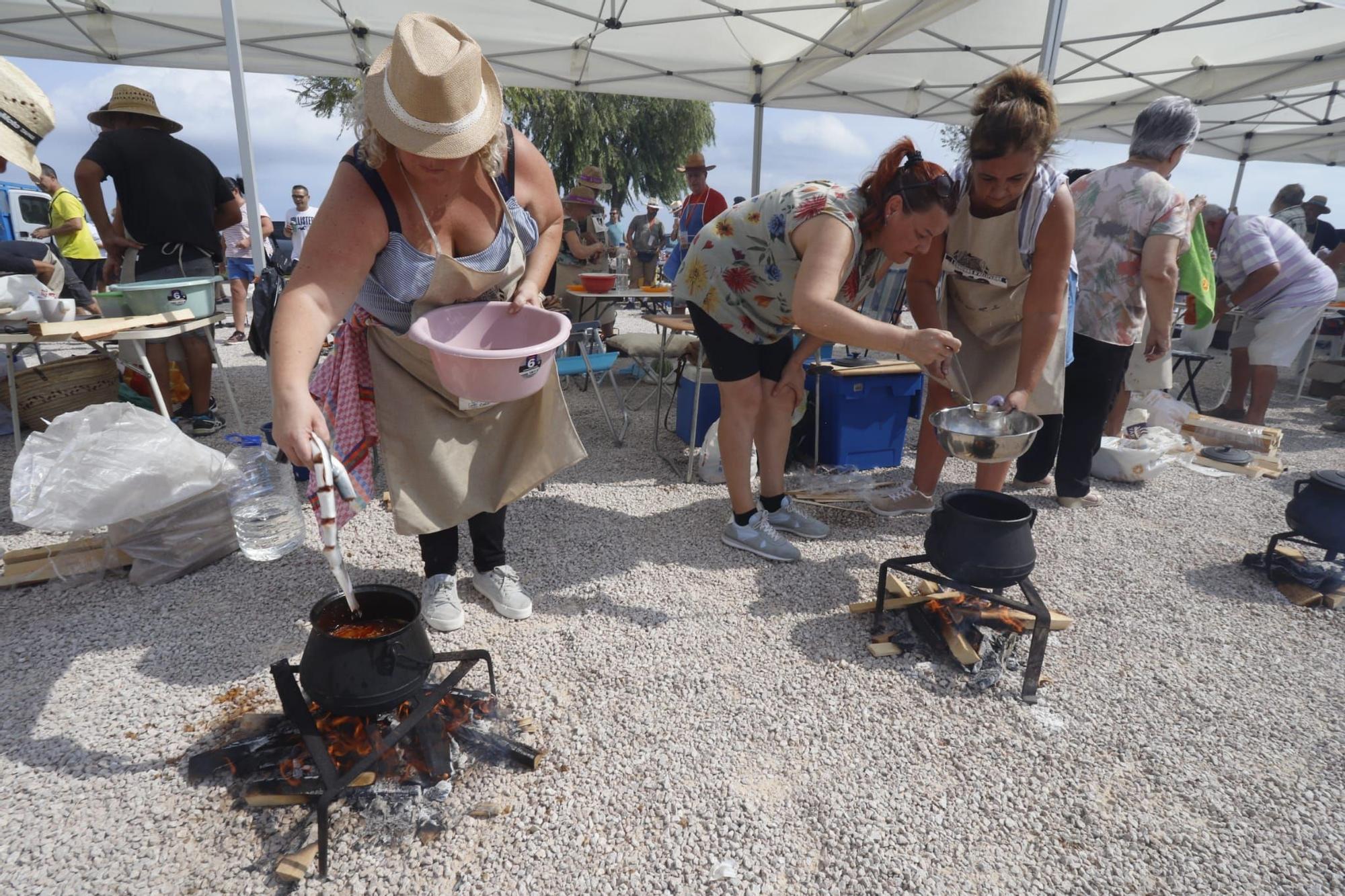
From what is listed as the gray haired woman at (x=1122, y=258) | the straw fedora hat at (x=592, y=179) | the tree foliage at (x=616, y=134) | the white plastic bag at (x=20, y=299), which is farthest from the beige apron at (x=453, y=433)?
the tree foliage at (x=616, y=134)

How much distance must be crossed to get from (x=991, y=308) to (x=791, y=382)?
844 millimetres

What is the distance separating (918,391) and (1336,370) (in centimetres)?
482

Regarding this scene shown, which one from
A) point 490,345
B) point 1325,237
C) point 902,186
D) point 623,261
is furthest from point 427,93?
point 1325,237

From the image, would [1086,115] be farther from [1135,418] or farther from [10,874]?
[10,874]

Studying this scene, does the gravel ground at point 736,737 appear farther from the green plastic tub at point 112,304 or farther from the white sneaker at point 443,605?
the green plastic tub at point 112,304

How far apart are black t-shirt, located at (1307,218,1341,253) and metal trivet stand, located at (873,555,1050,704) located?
936cm

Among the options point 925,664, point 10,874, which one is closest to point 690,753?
point 925,664

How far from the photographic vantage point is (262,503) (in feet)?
9.86

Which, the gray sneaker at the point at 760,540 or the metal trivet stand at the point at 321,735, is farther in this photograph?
the gray sneaker at the point at 760,540

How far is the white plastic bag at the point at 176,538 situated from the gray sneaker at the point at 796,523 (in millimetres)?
2305

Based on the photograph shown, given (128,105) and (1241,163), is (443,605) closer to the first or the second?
(128,105)

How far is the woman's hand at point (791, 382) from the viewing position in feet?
9.50

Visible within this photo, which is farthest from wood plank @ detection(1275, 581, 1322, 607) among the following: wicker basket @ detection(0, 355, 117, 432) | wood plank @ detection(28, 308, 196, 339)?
wicker basket @ detection(0, 355, 117, 432)

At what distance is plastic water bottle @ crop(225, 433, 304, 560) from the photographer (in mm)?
2861
